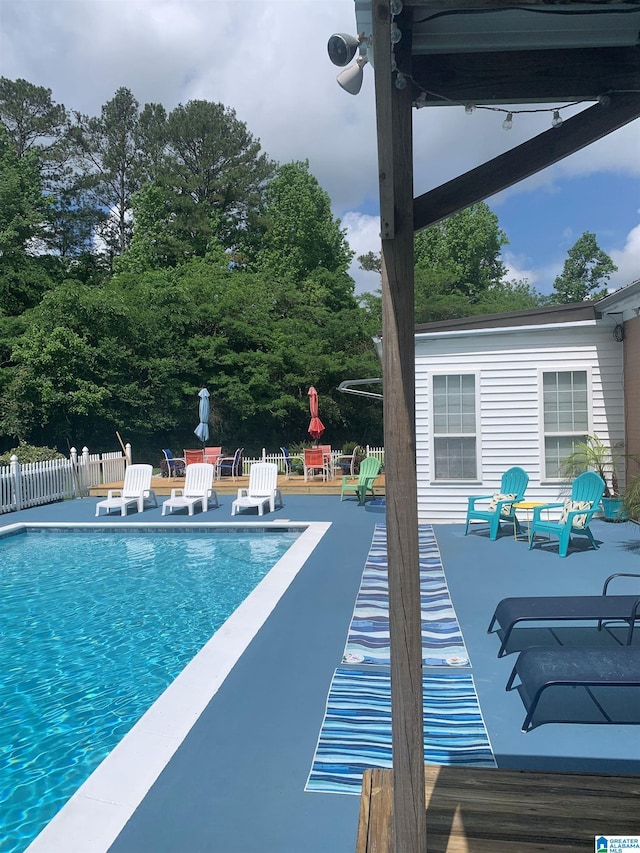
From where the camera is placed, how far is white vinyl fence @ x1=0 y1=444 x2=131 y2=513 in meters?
13.1

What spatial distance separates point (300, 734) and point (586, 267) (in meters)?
47.3

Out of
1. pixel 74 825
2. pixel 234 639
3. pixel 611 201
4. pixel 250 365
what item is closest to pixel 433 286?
pixel 250 365

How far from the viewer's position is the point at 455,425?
10.3m

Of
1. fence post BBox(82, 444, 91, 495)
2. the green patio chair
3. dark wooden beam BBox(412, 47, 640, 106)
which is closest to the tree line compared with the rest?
fence post BBox(82, 444, 91, 495)

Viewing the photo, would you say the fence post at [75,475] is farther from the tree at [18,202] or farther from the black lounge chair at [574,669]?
the black lounge chair at [574,669]

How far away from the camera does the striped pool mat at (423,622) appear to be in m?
4.88

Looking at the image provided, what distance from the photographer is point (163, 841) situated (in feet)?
9.42

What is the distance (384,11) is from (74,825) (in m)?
3.36

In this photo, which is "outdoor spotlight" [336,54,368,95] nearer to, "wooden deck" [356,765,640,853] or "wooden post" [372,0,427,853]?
"wooden post" [372,0,427,853]

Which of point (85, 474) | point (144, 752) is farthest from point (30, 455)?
point (144, 752)

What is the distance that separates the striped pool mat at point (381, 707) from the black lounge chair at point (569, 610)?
418mm

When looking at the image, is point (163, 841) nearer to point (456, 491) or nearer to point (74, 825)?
point (74, 825)

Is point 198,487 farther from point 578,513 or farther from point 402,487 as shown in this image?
point 402,487

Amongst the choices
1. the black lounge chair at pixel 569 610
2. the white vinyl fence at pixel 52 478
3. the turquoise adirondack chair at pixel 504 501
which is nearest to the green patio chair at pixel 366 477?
the turquoise adirondack chair at pixel 504 501
